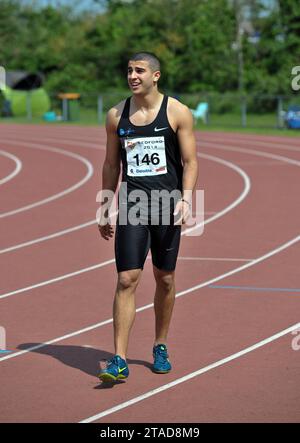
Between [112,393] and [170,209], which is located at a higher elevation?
[170,209]

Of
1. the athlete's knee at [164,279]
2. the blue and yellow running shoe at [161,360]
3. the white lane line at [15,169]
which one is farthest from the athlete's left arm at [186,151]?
the white lane line at [15,169]

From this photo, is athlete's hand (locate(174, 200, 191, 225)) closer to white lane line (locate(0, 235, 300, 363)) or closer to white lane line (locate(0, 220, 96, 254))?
white lane line (locate(0, 235, 300, 363))

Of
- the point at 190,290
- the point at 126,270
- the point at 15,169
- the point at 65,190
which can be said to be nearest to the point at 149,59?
the point at 126,270

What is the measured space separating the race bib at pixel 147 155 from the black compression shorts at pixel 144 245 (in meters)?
0.36

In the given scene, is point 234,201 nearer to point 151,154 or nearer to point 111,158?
point 111,158

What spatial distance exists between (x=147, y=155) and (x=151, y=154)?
26mm

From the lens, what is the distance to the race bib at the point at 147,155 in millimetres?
6723

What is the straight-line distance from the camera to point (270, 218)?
14.6 meters

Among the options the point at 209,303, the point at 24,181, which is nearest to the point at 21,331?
the point at 209,303

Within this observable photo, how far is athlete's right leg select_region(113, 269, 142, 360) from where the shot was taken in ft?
22.2

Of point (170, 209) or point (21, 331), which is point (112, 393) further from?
point (21, 331)

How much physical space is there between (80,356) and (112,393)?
1.01 m

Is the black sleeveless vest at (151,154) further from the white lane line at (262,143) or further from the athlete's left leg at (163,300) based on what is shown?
the white lane line at (262,143)

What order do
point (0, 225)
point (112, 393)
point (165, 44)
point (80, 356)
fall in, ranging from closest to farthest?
1. point (112, 393)
2. point (80, 356)
3. point (0, 225)
4. point (165, 44)
